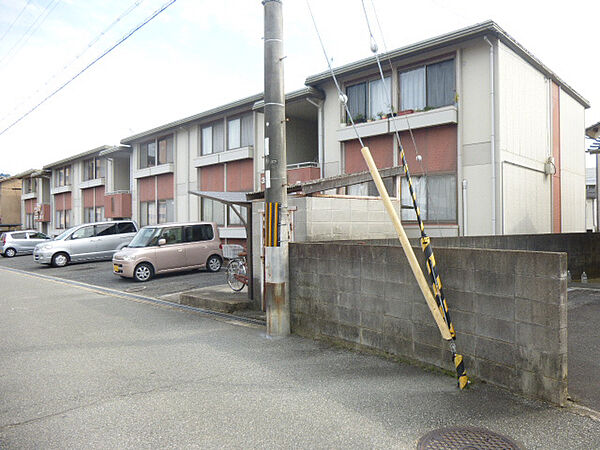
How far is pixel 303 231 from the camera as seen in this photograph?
7.71 m

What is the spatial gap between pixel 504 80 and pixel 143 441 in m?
12.1

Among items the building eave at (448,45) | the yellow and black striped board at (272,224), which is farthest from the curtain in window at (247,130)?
the yellow and black striped board at (272,224)

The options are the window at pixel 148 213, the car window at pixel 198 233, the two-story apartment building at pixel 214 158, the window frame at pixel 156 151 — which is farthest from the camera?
the window at pixel 148 213

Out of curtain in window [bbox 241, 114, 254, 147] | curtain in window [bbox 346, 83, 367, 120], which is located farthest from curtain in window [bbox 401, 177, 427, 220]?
curtain in window [bbox 241, 114, 254, 147]

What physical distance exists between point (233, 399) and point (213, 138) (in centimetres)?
1761

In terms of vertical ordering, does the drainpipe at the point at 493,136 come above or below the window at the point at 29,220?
above

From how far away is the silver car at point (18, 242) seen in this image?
86.3 feet

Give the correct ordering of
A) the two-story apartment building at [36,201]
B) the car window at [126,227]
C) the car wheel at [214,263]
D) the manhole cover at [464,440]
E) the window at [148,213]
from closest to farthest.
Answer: the manhole cover at [464,440] < the car wheel at [214,263] < the car window at [126,227] < the window at [148,213] < the two-story apartment building at [36,201]

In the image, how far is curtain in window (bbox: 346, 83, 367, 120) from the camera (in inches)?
567

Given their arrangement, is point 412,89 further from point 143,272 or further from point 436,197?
point 143,272

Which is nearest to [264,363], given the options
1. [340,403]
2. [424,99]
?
[340,403]

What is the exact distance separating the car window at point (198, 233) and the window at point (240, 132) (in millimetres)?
5052

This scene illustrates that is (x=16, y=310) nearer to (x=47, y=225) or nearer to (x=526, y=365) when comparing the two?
(x=526, y=365)

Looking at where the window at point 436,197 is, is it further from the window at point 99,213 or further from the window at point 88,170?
the window at point 88,170
